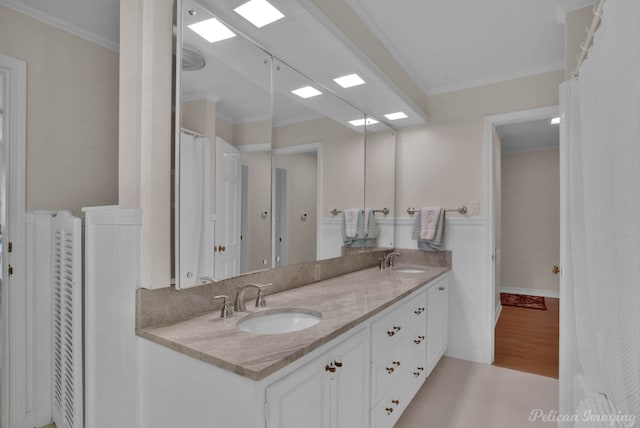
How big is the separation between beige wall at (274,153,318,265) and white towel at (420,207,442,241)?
1235 mm

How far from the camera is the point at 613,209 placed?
965 millimetres

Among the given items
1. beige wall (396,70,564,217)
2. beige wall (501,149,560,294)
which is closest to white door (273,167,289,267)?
beige wall (396,70,564,217)

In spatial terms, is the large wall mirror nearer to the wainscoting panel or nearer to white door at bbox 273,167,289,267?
white door at bbox 273,167,289,267

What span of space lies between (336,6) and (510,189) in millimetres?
4911

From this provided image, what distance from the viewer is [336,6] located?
1832 mm

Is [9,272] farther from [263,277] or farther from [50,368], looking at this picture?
[263,277]

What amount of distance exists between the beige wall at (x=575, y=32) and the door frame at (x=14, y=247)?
10.4 feet

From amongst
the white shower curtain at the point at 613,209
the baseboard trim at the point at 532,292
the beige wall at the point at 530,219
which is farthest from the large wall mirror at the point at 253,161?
the baseboard trim at the point at 532,292

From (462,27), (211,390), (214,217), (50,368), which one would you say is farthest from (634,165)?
(50,368)

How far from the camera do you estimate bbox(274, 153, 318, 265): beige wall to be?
2.06 meters

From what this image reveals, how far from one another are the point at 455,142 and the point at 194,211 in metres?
2.56

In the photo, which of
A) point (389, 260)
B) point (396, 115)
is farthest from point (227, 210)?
point (396, 115)

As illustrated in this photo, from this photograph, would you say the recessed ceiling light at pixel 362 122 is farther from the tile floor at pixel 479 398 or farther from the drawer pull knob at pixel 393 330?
the tile floor at pixel 479 398

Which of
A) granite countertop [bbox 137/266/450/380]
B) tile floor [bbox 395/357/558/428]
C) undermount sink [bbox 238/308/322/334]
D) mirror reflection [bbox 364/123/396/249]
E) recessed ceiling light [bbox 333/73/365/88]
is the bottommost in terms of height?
tile floor [bbox 395/357/558/428]
